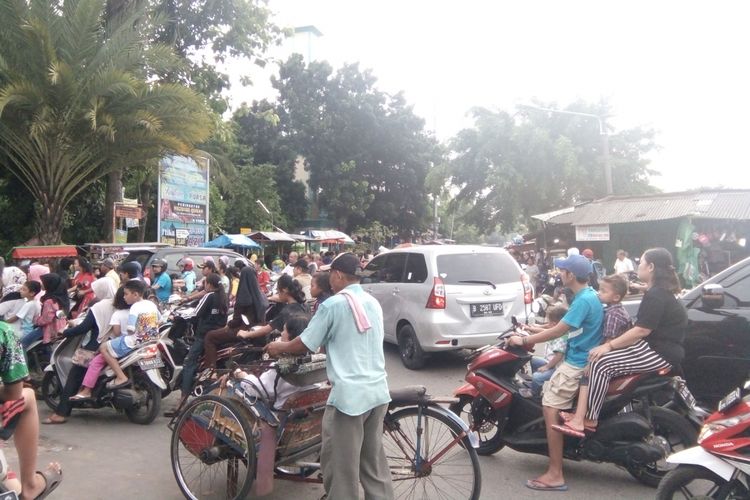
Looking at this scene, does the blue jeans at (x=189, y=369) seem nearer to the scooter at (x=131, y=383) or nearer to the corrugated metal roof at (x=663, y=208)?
the scooter at (x=131, y=383)

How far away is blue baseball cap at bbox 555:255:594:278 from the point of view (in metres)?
4.42

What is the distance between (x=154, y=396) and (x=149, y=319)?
0.78m

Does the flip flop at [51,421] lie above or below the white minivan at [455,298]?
below

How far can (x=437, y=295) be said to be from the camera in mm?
7949

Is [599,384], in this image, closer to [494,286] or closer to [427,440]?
[427,440]

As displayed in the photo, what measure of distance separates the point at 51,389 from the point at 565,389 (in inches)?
209

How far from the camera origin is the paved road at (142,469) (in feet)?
14.4

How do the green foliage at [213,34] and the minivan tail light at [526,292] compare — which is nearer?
the minivan tail light at [526,292]

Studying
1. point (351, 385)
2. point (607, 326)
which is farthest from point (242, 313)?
point (607, 326)

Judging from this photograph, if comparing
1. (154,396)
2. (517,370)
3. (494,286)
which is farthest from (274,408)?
(494,286)

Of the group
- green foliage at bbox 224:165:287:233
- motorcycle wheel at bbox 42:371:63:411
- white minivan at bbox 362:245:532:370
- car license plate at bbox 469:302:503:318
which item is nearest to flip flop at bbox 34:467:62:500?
motorcycle wheel at bbox 42:371:63:411

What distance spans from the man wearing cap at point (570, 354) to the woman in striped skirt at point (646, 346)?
0.10 m

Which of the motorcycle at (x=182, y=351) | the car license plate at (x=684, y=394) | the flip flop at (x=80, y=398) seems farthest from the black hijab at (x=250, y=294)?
the car license plate at (x=684, y=394)

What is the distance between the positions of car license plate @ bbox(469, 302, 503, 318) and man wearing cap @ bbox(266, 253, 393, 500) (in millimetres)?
4620
